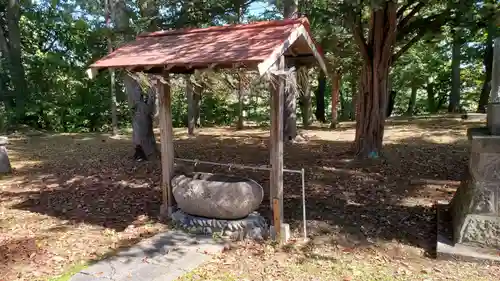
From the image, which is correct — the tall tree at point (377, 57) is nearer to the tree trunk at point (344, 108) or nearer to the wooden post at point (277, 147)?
the wooden post at point (277, 147)

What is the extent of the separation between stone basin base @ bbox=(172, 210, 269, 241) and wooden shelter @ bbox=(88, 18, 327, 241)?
0.88 ft

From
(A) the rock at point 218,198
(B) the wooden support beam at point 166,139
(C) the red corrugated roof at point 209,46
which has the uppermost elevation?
(C) the red corrugated roof at point 209,46

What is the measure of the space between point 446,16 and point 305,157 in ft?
13.1

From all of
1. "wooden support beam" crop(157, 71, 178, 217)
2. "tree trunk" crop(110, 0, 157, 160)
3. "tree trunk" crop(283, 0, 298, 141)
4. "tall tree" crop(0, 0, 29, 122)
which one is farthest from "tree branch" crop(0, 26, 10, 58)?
"wooden support beam" crop(157, 71, 178, 217)

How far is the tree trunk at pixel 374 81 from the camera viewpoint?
7699mm

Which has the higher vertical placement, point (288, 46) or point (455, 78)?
point (455, 78)

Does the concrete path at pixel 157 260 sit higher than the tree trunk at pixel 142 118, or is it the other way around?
the tree trunk at pixel 142 118

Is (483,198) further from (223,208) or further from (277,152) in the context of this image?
(223,208)

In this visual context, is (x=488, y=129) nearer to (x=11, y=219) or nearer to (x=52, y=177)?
(x=11, y=219)

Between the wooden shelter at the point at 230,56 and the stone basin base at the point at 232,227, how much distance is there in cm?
27

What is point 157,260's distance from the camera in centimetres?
396

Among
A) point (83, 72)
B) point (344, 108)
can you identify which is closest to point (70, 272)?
point (83, 72)

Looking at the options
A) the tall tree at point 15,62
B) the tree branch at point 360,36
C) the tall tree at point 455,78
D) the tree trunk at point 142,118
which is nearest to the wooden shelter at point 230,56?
the tree branch at point 360,36

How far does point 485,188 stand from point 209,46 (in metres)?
3.32
